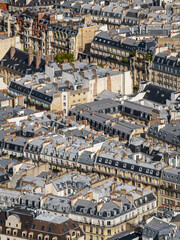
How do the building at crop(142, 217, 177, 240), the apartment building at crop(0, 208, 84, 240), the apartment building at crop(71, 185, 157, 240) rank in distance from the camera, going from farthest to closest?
the apartment building at crop(71, 185, 157, 240), the apartment building at crop(0, 208, 84, 240), the building at crop(142, 217, 177, 240)

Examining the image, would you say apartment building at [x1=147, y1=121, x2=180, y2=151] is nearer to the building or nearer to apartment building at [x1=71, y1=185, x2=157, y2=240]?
apartment building at [x1=71, y1=185, x2=157, y2=240]

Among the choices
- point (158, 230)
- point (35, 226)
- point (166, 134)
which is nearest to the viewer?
point (158, 230)

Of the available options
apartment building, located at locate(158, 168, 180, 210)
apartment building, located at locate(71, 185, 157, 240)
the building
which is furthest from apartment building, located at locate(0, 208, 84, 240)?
apartment building, located at locate(158, 168, 180, 210)

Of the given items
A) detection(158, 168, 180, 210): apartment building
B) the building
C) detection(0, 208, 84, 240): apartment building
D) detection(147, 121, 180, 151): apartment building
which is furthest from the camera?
detection(147, 121, 180, 151): apartment building

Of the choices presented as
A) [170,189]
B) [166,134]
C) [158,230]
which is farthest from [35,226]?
[166,134]

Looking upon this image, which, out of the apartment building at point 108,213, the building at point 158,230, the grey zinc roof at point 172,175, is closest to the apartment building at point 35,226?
the apartment building at point 108,213

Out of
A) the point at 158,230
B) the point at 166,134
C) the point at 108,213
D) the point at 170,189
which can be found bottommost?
the point at 170,189

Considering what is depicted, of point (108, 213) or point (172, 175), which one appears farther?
point (172, 175)

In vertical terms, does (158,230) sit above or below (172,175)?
above

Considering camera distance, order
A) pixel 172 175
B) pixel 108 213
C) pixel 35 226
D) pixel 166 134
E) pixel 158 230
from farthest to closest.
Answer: pixel 166 134 < pixel 172 175 < pixel 108 213 < pixel 35 226 < pixel 158 230

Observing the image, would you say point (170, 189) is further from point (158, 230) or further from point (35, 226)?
point (35, 226)

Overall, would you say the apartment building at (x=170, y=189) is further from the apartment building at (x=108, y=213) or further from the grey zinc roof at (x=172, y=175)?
the apartment building at (x=108, y=213)
